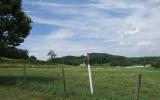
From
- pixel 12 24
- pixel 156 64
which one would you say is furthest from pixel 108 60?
pixel 156 64

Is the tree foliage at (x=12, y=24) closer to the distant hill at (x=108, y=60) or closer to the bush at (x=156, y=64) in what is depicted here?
the distant hill at (x=108, y=60)

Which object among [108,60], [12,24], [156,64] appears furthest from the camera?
[156,64]

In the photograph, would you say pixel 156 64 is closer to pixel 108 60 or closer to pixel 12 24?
pixel 108 60

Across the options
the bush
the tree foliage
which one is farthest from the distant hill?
the tree foliage

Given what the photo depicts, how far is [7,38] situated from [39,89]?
7.80 m

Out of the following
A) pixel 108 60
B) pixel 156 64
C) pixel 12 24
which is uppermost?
pixel 12 24

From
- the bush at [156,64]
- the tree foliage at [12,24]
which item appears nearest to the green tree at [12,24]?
the tree foliage at [12,24]

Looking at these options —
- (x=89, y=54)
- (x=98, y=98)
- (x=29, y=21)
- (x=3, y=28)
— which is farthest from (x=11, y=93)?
(x=29, y=21)

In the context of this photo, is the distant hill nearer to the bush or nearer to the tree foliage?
the bush

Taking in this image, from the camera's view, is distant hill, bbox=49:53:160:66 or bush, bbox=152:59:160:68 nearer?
distant hill, bbox=49:53:160:66

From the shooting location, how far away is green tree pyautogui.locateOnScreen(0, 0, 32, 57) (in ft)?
91.1

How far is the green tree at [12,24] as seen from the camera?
91.1 feet

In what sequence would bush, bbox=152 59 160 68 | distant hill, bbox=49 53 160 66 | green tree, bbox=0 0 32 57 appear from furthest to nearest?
bush, bbox=152 59 160 68
green tree, bbox=0 0 32 57
distant hill, bbox=49 53 160 66

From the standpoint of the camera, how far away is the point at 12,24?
28.5 meters
